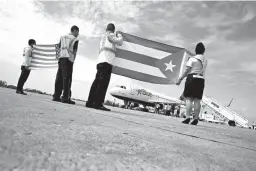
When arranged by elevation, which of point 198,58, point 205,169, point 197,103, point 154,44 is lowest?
point 205,169

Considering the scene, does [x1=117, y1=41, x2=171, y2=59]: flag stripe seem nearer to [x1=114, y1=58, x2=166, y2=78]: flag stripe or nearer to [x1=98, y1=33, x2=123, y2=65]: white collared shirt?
[x1=114, y1=58, x2=166, y2=78]: flag stripe

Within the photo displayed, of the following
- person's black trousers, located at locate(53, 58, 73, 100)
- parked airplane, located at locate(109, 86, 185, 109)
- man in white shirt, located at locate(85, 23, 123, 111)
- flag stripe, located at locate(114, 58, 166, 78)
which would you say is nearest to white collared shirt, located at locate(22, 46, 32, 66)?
person's black trousers, located at locate(53, 58, 73, 100)

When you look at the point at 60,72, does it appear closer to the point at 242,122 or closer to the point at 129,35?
the point at 129,35

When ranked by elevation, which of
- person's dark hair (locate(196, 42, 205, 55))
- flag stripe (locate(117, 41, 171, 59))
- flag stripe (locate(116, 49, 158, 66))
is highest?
flag stripe (locate(117, 41, 171, 59))

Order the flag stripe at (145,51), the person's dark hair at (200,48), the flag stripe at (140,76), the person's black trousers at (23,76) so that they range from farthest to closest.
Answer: the person's black trousers at (23,76) → the flag stripe at (145,51) → the flag stripe at (140,76) → the person's dark hair at (200,48)

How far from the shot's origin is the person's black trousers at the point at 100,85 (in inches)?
158

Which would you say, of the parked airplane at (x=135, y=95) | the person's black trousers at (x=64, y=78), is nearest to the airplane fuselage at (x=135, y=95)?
the parked airplane at (x=135, y=95)

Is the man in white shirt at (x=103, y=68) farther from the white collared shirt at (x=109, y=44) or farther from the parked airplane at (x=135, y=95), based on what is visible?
the parked airplane at (x=135, y=95)

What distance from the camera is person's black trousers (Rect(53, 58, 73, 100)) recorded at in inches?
171

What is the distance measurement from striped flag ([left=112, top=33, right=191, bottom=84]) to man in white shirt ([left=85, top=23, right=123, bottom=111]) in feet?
4.43

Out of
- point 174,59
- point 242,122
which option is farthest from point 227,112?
point 174,59

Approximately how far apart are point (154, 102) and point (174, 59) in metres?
21.3

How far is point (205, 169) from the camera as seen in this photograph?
0.72 m

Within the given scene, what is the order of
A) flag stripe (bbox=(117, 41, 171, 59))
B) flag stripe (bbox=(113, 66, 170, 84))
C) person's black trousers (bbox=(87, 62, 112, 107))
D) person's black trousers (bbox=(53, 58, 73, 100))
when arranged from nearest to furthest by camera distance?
person's black trousers (bbox=(87, 62, 112, 107)) < person's black trousers (bbox=(53, 58, 73, 100)) < flag stripe (bbox=(113, 66, 170, 84)) < flag stripe (bbox=(117, 41, 171, 59))
